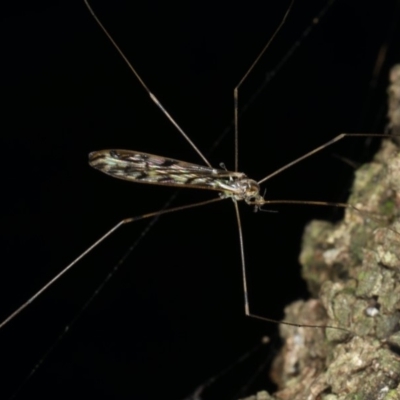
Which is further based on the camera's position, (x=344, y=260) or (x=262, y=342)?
(x=262, y=342)

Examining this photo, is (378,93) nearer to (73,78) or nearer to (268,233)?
(268,233)

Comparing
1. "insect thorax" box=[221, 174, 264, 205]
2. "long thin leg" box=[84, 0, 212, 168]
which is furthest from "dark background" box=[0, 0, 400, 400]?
"insect thorax" box=[221, 174, 264, 205]

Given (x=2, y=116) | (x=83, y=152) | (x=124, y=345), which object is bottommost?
(x=124, y=345)

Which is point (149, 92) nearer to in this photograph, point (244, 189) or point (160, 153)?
point (160, 153)

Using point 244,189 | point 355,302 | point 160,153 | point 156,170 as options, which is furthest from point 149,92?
point 355,302

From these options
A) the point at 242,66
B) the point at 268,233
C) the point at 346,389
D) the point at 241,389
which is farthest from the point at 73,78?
the point at 346,389

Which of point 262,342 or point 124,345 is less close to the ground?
point 124,345

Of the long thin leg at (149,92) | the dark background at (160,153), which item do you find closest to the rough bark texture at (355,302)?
the dark background at (160,153)
